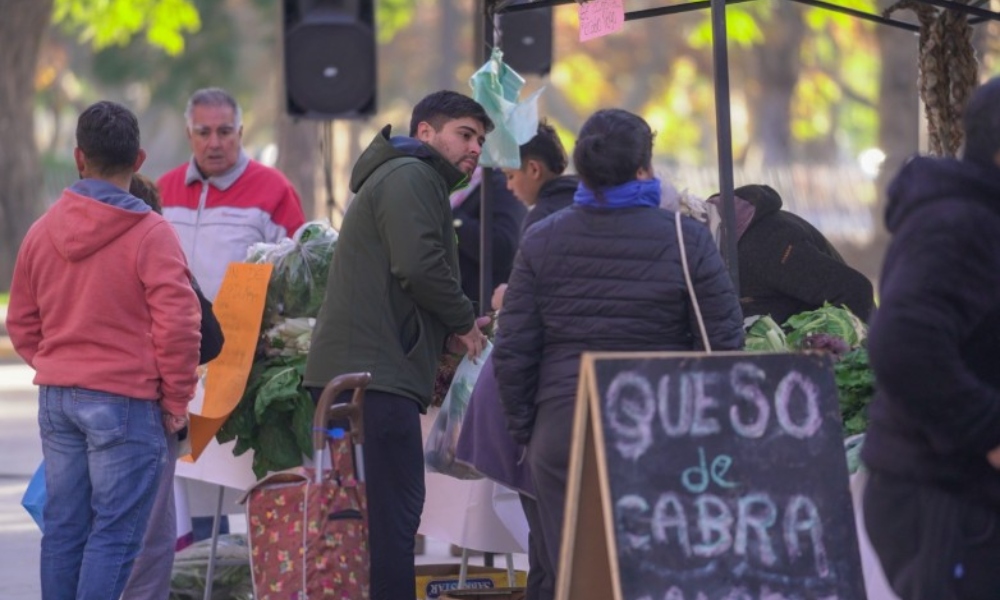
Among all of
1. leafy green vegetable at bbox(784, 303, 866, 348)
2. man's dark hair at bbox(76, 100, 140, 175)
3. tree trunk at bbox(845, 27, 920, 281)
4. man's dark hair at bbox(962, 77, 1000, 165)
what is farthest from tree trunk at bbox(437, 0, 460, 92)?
man's dark hair at bbox(962, 77, 1000, 165)

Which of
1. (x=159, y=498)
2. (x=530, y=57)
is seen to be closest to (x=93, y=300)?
(x=159, y=498)

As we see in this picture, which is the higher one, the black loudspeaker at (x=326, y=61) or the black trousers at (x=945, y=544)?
the black loudspeaker at (x=326, y=61)

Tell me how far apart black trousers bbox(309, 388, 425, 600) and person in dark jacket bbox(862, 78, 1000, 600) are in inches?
84.2

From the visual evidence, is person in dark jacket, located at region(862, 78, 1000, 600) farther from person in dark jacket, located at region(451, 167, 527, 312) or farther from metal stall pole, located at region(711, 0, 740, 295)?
person in dark jacket, located at region(451, 167, 527, 312)

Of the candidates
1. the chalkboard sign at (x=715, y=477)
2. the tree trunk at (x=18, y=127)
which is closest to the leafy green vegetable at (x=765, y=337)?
the chalkboard sign at (x=715, y=477)

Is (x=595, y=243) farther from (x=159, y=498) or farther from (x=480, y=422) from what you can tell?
(x=159, y=498)

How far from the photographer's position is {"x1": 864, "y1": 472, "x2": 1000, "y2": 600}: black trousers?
351cm

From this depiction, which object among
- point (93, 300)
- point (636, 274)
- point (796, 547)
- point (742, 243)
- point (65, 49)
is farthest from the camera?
point (65, 49)

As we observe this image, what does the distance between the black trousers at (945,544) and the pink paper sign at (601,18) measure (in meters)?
2.78

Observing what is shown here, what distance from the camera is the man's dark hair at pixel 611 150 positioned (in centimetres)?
469

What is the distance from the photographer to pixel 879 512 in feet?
12.0

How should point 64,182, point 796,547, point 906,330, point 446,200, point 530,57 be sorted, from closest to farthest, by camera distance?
1. point 906,330
2. point 796,547
3. point 446,200
4. point 530,57
5. point 64,182

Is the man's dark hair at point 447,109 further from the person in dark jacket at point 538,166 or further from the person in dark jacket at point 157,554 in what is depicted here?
the person in dark jacket at point 157,554

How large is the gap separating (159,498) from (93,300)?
0.89m
